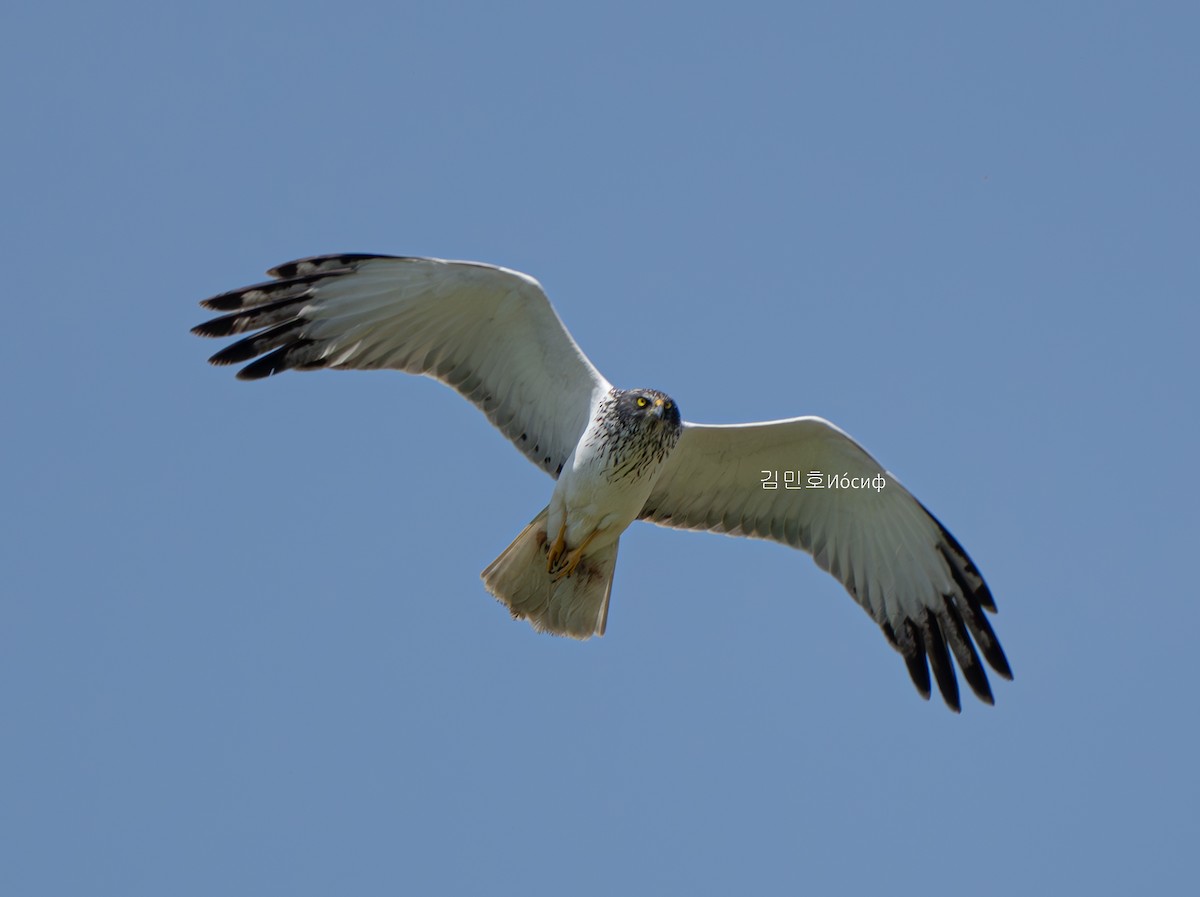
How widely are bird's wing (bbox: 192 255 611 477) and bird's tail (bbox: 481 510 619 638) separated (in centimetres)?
69

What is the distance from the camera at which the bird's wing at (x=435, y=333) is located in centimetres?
1124

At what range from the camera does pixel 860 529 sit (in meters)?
12.6

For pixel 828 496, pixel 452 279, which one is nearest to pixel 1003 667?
pixel 828 496

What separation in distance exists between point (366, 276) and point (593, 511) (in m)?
2.38

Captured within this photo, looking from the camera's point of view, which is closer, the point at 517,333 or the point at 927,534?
the point at 517,333

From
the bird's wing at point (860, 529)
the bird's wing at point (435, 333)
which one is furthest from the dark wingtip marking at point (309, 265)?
the bird's wing at point (860, 529)

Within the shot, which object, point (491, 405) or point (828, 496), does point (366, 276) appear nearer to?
point (491, 405)

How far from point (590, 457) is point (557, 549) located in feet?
2.90

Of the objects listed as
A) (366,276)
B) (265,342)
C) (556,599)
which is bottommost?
(556,599)

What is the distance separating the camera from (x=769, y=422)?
38.2 feet

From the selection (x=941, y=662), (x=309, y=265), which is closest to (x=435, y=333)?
(x=309, y=265)

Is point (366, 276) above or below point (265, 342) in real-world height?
above

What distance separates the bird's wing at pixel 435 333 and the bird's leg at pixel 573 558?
64cm

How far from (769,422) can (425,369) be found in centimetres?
263
